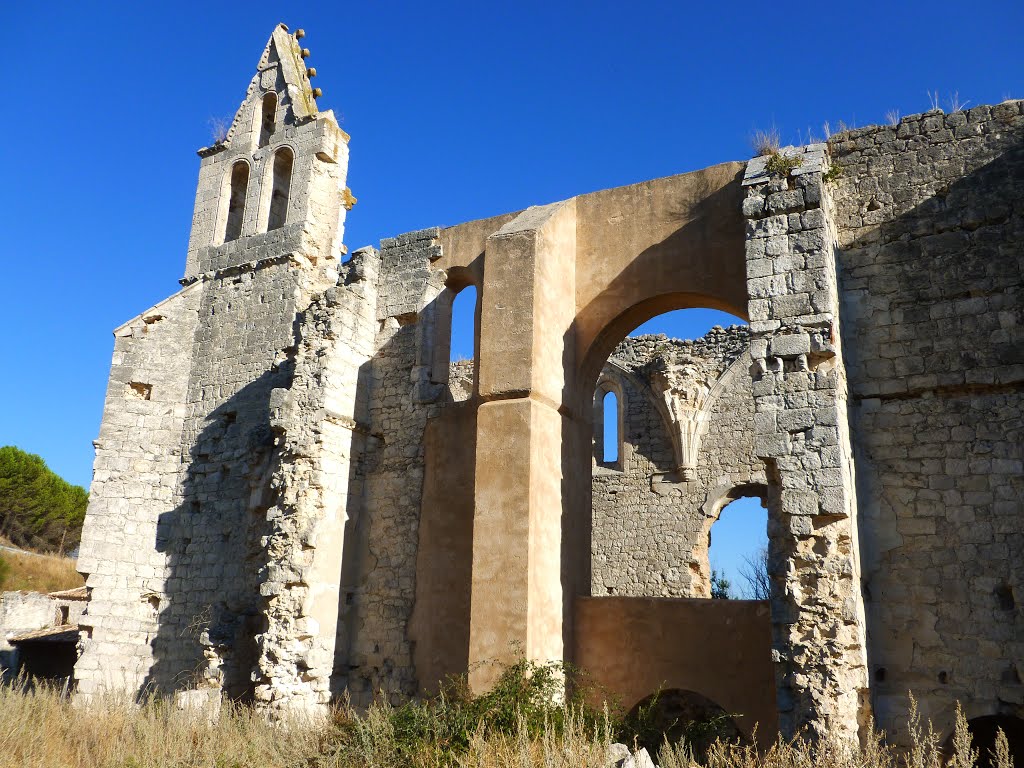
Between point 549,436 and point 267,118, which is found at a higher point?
point 267,118

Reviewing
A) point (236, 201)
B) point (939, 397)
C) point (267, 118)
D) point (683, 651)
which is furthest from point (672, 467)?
point (267, 118)

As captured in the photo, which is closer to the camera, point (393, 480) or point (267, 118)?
point (393, 480)

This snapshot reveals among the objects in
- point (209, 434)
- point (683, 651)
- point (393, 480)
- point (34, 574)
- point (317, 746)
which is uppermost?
point (209, 434)

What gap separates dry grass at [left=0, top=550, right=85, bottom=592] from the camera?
75.8ft

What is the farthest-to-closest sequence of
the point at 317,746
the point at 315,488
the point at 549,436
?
the point at 315,488 < the point at 549,436 < the point at 317,746

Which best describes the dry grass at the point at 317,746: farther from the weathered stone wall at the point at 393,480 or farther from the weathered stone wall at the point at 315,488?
the weathered stone wall at the point at 393,480

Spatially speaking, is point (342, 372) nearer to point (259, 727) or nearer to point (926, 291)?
point (259, 727)

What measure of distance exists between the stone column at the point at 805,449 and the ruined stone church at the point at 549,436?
2 centimetres

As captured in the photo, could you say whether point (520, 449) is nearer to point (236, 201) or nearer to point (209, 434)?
point (209, 434)

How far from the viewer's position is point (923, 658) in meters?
6.88

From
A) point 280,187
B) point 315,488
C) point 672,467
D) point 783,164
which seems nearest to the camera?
point 783,164

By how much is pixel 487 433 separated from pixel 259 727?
3.52m

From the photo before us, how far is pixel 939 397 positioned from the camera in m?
7.43

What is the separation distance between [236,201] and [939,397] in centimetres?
1117
